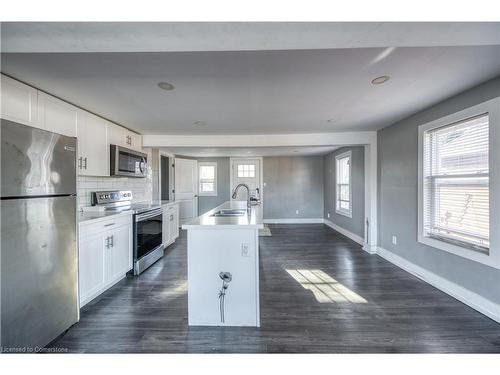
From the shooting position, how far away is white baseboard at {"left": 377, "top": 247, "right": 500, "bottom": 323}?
6.68ft

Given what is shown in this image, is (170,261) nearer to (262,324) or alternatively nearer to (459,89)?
(262,324)

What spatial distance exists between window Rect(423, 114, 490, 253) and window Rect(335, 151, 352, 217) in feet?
7.82

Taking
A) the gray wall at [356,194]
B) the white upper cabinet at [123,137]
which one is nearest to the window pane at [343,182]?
the gray wall at [356,194]

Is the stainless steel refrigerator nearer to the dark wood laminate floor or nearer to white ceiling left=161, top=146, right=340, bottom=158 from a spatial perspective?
the dark wood laminate floor

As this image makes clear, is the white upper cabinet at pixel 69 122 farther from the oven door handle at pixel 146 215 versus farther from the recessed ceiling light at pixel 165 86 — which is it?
the recessed ceiling light at pixel 165 86

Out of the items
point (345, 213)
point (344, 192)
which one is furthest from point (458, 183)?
point (344, 192)

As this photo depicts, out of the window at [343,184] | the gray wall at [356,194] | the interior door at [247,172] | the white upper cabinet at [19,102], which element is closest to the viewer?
the white upper cabinet at [19,102]

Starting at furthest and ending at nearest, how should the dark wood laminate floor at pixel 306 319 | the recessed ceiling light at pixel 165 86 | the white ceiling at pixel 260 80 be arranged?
the recessed ceiling light at pixel 165 86
the dark wood laminate floor at pixel 306 319
the white ceiling at pixel 260 80

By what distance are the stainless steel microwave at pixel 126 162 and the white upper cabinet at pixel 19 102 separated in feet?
3.57

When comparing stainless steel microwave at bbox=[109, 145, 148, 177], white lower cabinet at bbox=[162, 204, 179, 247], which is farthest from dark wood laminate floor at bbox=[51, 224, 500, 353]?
stainless steel microwave at bbox=[109, 145, 148, 177]

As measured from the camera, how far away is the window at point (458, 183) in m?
2.16

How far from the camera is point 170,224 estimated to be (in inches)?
174

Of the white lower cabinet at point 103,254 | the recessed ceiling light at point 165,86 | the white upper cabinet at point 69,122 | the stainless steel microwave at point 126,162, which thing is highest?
the recessed ceiling light at point 165,86

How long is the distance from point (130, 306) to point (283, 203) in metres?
5.28
